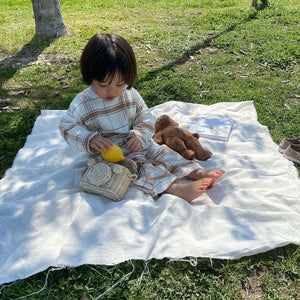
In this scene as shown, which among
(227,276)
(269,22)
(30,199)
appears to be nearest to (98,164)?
(30,199)

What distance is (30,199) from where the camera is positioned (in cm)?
297

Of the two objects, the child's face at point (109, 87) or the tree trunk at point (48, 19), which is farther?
the tree trunk at point (48, 19)

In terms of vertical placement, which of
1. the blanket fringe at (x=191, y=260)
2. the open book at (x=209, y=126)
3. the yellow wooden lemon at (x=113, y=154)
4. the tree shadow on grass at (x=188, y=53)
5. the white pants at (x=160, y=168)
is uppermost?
the yellow wooden lemon at (x=113, y=154)

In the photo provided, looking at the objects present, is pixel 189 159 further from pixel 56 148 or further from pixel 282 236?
pixel 56 148

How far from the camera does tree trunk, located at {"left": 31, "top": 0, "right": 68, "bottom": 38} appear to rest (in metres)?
6.96

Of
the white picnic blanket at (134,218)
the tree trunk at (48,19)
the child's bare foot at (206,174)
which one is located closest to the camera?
the white picnic blanket at (134,218)

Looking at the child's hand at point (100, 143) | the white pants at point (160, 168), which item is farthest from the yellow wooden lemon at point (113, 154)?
the white pants at point (160, 168)

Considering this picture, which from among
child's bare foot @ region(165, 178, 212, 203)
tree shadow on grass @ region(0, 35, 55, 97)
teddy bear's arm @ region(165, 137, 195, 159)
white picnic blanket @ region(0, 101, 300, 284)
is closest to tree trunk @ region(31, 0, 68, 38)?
tree shadow on grass @ region(0, 35, 55, 97)

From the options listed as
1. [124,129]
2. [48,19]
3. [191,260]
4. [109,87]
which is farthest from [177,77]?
[191,260]

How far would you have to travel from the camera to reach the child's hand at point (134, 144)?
309 cm

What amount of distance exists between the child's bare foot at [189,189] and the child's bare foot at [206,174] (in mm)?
130

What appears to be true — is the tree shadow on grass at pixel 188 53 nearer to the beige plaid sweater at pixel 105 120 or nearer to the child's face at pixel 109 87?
the beige plaid sweater at pixel 105 120

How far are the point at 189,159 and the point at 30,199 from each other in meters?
1.56

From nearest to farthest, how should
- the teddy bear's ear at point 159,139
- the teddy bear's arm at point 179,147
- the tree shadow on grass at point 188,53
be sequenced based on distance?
1. the teddy bear's arm at point 179,147
2. the teddy bear's ear at point 159,139
3. the tree shadow on grass at point 188,53
